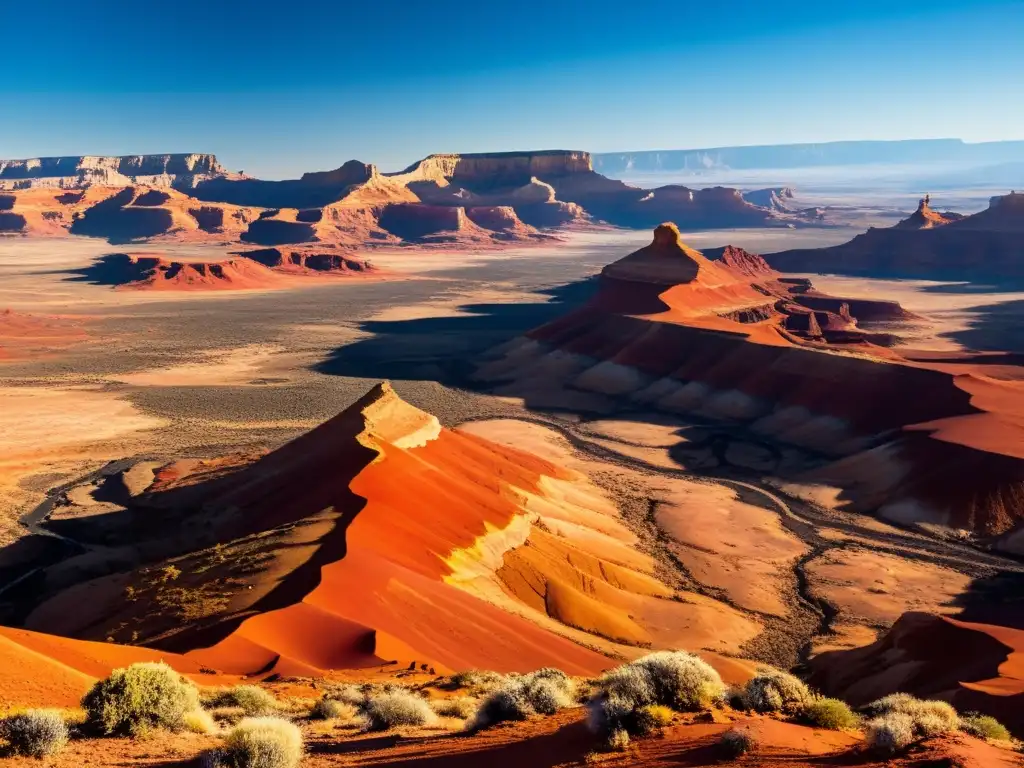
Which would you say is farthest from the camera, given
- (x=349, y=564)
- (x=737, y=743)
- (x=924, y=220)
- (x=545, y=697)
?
(x=924, y=220)

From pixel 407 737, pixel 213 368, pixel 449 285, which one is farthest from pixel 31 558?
pixel 449 285

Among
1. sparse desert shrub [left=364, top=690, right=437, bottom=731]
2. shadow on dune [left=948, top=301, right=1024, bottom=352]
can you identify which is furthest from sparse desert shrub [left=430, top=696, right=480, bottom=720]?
shadow on dune [left=948, top=301, right=1024, bottom=352]

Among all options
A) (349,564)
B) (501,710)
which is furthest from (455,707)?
(349,564)

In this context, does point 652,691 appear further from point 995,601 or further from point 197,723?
point 995,601

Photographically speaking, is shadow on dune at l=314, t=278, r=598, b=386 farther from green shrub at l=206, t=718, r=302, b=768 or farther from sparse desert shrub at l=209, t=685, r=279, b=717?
green shrub at l=206, t=718, r=302, b=768

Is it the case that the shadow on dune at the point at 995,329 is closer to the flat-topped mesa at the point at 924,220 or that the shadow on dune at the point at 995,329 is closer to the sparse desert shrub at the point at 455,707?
the flat-topped mesa at the point at 924,220

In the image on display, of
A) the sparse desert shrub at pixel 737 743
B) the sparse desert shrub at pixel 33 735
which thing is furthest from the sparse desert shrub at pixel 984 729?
the sparse desert shrub at pixel 33 735

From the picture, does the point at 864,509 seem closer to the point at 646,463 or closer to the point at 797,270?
the point at 646,463
